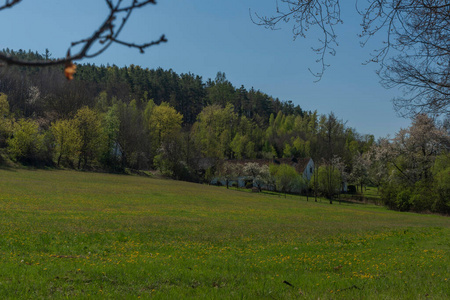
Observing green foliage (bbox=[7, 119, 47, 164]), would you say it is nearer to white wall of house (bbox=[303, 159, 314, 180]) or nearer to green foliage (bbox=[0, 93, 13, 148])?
green foliage (bbox=[0, 93, 13, 148])

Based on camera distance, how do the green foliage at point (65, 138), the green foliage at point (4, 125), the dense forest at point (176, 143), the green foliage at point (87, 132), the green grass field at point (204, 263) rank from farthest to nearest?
the green foliage at point (87, 132) < the green foliage at point (65, 138) < the green foliage at point (4, 125) < the dense forest at point (176, 143) < the green grass field at point (204, 263)

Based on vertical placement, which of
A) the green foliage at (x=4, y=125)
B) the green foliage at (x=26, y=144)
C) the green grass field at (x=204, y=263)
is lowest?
the green grass field at (x=204, y=263)

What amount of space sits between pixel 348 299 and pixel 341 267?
→ 10.9 feet

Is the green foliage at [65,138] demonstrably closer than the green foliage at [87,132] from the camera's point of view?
Yes

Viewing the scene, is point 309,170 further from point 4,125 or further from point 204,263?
point 204,263

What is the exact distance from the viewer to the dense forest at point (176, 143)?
1996 inches

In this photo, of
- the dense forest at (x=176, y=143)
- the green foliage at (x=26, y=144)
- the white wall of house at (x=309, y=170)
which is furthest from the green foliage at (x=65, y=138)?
the white wall of house at (x=309, y=170)

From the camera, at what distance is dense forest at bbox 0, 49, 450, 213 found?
5069 centimetres

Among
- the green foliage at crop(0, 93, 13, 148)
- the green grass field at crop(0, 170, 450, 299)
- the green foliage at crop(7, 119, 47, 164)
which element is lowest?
the green grass field at crop(0, 170, 450, 299)

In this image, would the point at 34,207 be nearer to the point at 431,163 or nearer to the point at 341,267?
the point at 341,267

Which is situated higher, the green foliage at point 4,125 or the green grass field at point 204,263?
the green foliage at point 4,125

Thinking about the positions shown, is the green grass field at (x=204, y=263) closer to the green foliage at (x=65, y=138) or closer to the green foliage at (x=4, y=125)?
the green foliage at (x=65, y=138)

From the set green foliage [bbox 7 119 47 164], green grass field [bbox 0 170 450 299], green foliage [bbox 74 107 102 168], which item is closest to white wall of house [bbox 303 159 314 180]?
green foliage [bbox 74 107 102 168]

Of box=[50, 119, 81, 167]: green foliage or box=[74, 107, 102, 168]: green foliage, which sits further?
box=[74, 107, 102, 168]: green foliage
